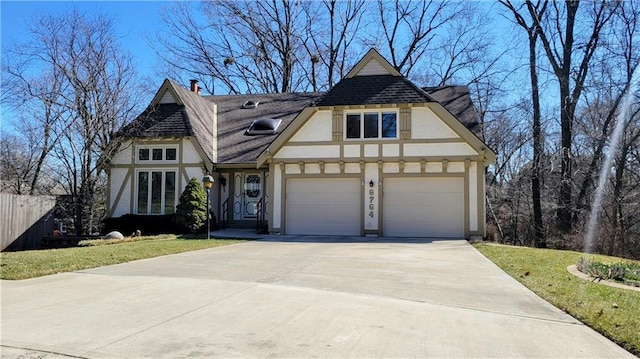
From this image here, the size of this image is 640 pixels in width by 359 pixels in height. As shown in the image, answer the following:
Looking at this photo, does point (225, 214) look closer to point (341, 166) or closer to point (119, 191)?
point (119, 191)

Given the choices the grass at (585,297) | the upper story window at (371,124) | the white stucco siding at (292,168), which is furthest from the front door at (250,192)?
the grass at (585,297)

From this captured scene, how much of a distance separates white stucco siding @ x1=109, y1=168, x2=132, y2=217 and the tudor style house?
0.14ft

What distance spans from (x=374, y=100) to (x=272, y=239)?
637cm

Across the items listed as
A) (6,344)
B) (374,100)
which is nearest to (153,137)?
(374,100)

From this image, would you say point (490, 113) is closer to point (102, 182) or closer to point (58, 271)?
point (102, 182)

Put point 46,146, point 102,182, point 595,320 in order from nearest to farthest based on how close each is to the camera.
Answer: point 595,320
point 46,146
point 102,182

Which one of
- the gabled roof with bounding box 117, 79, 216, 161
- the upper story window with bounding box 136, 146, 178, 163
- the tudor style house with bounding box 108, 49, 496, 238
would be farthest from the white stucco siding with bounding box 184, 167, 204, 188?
the upper story window with bounding box 136, 146, 178, 163

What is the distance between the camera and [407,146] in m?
17.8

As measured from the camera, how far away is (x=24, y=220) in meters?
18.3

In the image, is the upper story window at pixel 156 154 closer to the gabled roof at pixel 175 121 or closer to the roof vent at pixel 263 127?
the gabled roof at pixel 175 121

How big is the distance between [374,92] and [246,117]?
7.80 metres

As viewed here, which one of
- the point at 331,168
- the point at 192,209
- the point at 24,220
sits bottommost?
the point at 24,220

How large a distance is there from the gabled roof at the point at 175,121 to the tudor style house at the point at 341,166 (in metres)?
0.06

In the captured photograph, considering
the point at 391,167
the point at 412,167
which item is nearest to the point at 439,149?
the point at 412,167
